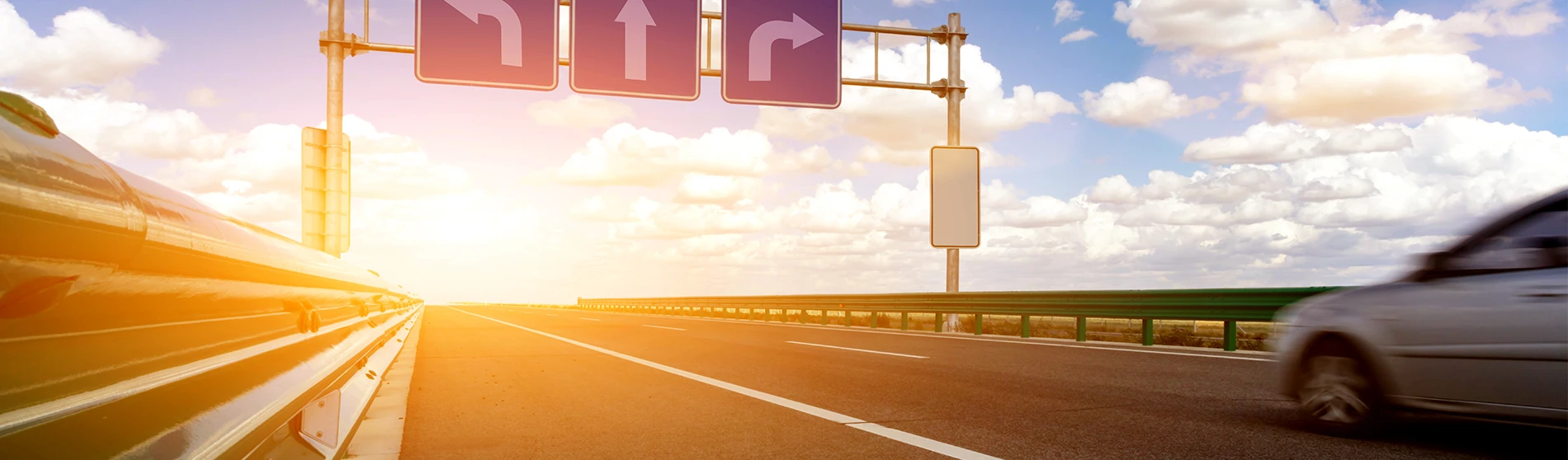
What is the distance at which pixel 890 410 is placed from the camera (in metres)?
6.88

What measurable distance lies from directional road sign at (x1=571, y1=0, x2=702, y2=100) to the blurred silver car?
11781 mm

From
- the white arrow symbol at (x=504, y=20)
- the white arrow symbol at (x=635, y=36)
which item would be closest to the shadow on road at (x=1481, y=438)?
the white arrow symbol at (x=635, y=36)

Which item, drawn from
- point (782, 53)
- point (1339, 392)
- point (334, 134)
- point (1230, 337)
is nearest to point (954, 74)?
point (782, 53)

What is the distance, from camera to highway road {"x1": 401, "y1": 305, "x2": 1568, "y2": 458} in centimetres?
530

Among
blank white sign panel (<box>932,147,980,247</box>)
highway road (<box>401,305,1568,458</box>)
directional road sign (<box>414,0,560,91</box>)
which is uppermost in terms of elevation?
directional road sign (<box>414,0,560,91</box>)

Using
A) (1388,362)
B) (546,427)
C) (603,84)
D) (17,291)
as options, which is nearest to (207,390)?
(17,291)

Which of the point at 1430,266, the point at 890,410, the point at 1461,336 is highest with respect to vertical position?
the point at 1430,266

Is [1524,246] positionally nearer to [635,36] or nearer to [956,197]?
[635,36]

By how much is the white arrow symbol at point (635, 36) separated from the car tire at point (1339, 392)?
11903 mm

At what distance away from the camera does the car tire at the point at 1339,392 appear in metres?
5.50

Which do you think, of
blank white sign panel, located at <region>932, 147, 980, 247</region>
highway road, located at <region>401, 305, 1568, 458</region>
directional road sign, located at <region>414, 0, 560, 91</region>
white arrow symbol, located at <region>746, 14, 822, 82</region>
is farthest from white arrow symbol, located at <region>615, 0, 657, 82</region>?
blank white sign panel, located at <region>932, 147, 980, 247</region>

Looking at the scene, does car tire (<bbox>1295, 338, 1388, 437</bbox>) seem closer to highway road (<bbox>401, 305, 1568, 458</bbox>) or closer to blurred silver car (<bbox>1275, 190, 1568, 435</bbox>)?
blurred silver car (<bbox>1275, 190, 1568, 435</bbox>)

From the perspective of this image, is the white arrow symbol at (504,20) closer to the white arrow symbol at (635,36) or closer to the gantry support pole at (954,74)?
the white arrow symbol at (635,36)

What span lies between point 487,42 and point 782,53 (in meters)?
4.96
